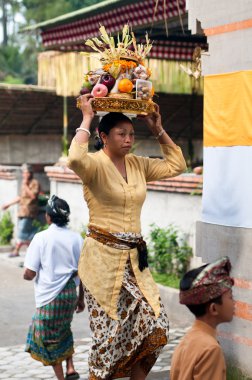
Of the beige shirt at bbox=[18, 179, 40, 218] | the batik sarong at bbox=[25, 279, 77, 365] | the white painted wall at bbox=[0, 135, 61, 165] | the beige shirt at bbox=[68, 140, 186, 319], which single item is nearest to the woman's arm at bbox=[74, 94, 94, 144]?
the beige shirt at bbox=[68, 140, 186, 319]

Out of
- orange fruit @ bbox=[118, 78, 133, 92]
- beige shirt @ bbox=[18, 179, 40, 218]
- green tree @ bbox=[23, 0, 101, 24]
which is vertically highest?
green tree @ bbox=[23, 0, 101, 24]

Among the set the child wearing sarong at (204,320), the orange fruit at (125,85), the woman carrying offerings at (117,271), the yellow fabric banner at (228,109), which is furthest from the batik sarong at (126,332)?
the child wearing sarong at (204,320)

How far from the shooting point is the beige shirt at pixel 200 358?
370 cm

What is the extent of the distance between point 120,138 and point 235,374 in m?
2.11

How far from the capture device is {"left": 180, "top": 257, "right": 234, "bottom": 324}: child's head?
3.82 m

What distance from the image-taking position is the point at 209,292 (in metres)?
3.81

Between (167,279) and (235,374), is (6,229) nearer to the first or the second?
(167,279)

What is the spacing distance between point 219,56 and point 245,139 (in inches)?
28.0

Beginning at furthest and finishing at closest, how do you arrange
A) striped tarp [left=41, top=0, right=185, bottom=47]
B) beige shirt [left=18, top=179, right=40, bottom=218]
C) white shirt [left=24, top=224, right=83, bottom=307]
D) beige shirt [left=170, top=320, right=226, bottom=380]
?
1. beige shirt [left=18, top=179, right=40, bottom=218]
2. striped tarp [left=41, top=0, right=185, bottom=47]
3. white shirt [left=24, top=224, right=83, bottom=307]
4. beige shirt [left=170, top=320, right=226, bottom=380]

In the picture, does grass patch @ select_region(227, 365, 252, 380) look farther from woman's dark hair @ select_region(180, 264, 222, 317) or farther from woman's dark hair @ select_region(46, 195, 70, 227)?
woman's dark hair @ select_region(180, 264, 222, 317)

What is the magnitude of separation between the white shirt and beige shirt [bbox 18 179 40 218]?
311 inches

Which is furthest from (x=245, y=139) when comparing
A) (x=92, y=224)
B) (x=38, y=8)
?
(x=38, y=8)

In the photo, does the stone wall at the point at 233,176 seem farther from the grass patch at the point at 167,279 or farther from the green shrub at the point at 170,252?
the green shrub at the point at 170,252

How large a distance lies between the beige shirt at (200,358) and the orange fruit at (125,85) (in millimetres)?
2602
